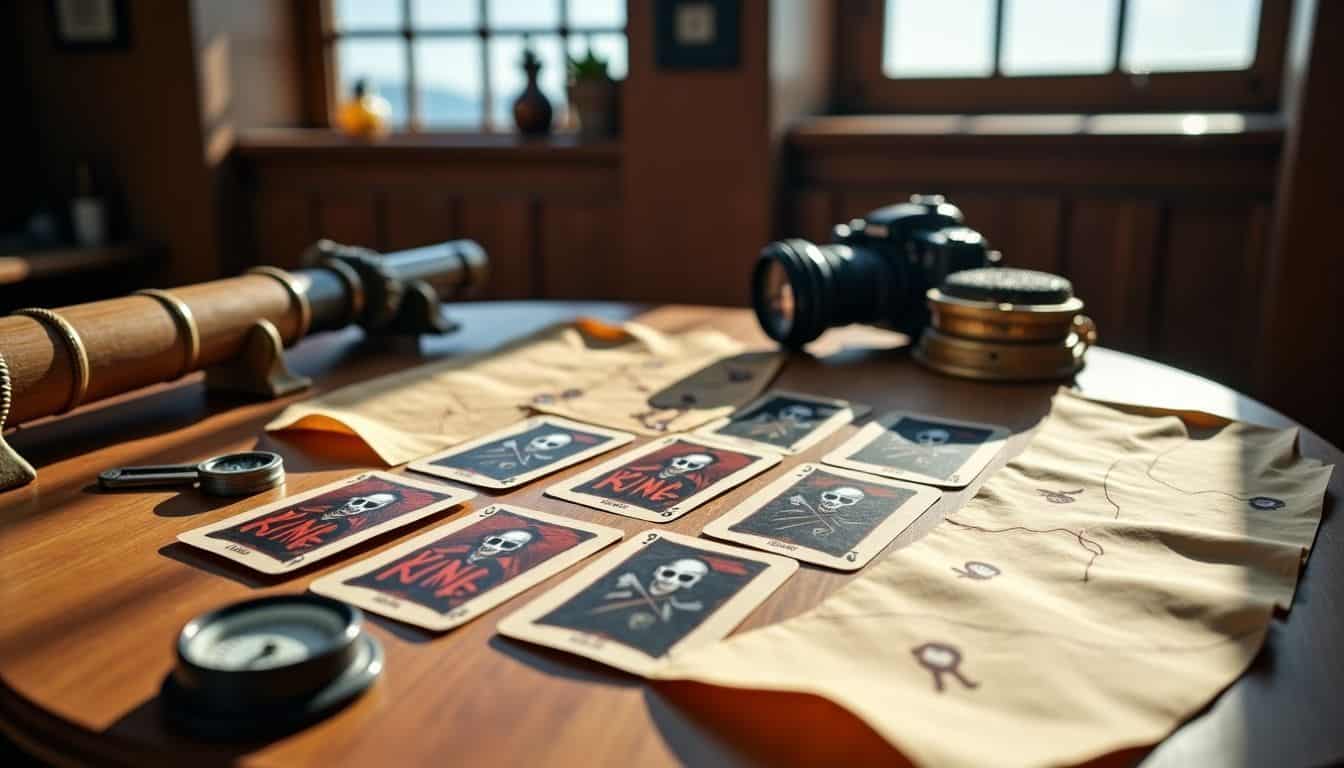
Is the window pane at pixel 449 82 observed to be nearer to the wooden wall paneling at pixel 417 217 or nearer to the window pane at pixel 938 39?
the wooden wall paneling at pixel 417 217

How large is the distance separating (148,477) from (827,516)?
59 centimetres

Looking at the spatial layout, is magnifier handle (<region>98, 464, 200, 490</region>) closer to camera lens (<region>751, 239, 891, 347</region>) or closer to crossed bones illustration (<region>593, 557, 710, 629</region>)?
crossed bones illustration (<region>593, 557, 710, 629</region>)

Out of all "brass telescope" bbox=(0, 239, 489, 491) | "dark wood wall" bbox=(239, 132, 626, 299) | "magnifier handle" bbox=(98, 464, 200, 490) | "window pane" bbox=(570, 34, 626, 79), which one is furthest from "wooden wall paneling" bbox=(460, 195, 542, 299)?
"magnifier handle" bbox=(98, 464, 200, 490)

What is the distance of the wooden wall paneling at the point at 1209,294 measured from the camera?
2174 mm

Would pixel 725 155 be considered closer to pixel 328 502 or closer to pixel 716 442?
pixel 716 442

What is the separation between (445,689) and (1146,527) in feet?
1.75

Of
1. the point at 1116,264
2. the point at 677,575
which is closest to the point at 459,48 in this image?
the point at 1116,264

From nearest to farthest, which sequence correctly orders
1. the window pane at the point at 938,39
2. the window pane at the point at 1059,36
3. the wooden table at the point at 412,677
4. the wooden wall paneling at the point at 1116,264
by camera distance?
the wooden table at the point at 412,677 → the wooden wall paneling at the point at 1116,264 → the window pane at the point at 1059,36 → the window pane at the point at 938,39

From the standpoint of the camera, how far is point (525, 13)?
9.62ft

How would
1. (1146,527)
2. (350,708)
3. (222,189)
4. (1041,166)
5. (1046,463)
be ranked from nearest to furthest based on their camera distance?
(350,708), (1146,527), (1046,463), (1041,166), (222,189)

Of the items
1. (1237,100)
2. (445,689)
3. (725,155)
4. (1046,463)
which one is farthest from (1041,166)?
(445,689)

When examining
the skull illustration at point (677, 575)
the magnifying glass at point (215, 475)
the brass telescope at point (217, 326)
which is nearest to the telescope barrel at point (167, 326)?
the brass telescope at point (217, 326)

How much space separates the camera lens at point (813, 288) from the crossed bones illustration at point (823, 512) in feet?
1.73

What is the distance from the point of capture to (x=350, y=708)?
0.56 metres
